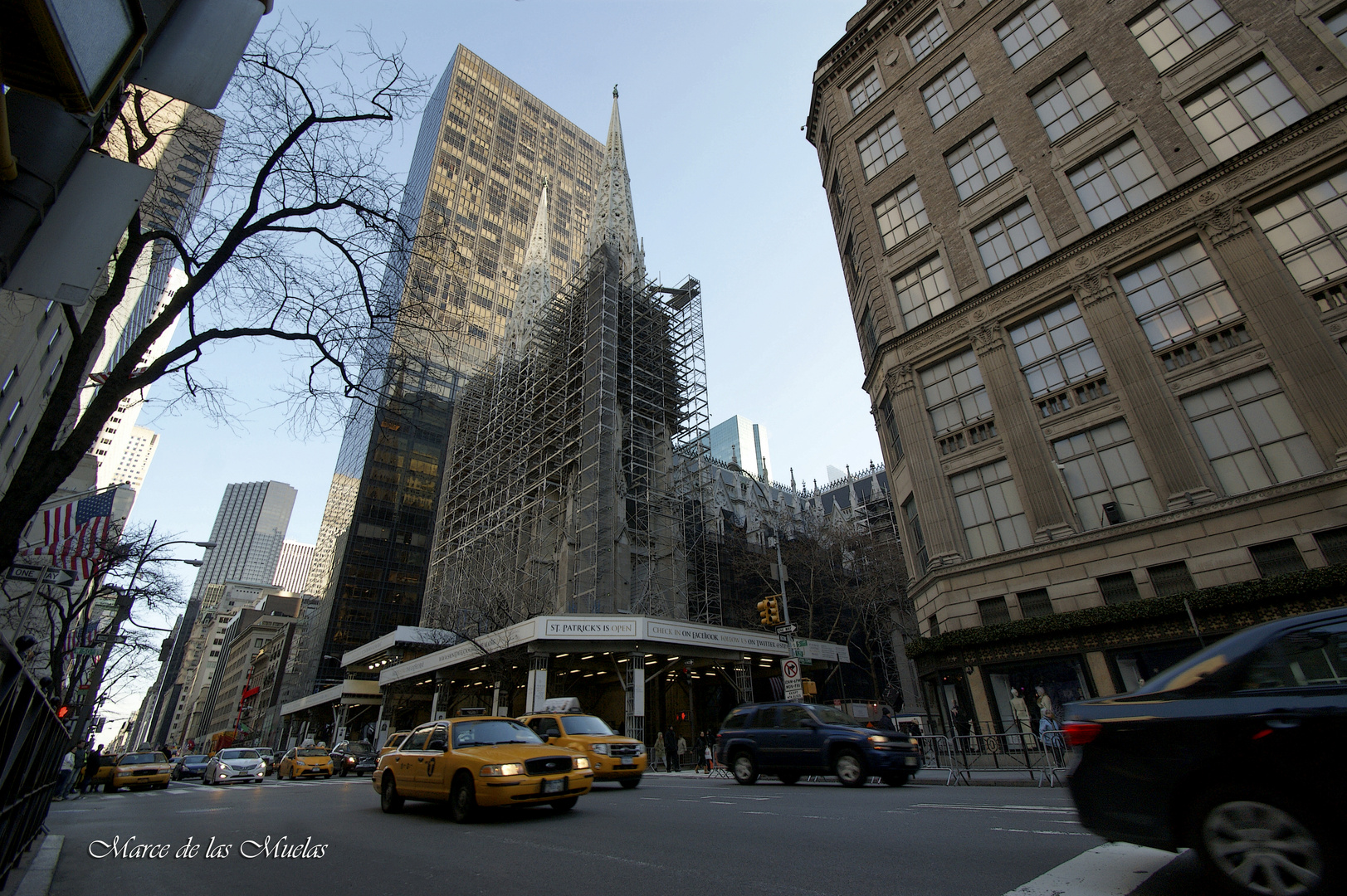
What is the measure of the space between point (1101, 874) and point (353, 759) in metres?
33.5

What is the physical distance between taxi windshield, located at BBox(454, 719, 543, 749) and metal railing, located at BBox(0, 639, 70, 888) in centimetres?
461

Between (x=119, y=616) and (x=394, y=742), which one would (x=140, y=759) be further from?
(x=394, y=742)

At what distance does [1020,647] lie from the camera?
68.8 feet

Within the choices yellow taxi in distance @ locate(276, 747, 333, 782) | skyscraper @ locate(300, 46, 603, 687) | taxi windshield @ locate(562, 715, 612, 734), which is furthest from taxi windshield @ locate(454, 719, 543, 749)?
skyscraper @ locate(300, 46, 603, 687)

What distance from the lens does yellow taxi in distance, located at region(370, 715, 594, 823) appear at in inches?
337

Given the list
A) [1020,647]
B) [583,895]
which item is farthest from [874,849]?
[1020,647]

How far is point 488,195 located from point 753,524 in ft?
221

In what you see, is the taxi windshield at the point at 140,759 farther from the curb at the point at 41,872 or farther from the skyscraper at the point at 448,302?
the curb at the point at 41,872

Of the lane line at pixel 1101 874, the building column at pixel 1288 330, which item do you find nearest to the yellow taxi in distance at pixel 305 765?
the lane line at pixel 1101 874

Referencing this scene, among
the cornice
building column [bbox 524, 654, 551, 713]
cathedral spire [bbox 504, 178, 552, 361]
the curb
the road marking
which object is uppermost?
cathedral spire [bbox 504, 178, 552, 361]

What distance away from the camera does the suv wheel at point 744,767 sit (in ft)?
47.3

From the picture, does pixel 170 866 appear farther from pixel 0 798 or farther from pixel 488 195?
pixel 488 195

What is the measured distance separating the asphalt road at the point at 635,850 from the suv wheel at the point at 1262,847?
48cm

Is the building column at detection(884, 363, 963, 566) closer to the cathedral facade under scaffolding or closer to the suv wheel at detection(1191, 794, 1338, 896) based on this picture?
the cathedral facade under scaffolding
